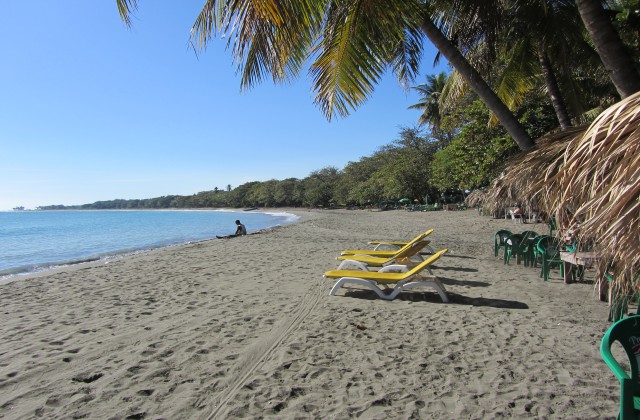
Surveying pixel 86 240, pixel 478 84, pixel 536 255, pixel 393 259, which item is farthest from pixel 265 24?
pixel 86 240

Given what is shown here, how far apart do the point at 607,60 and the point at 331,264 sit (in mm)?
6822

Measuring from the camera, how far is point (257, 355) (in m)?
3.71

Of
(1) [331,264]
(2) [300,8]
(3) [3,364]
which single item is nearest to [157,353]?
(3) [3,364]

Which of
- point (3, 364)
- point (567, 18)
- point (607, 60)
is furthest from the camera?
point (567, 18)

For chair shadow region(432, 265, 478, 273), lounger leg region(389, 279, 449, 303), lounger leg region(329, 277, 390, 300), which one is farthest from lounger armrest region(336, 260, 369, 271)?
chair shadow region(432, 265, 478, 273)

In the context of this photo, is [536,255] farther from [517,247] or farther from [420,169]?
[420,169]

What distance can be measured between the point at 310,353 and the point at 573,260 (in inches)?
163

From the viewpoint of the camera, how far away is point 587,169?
75.4 inches

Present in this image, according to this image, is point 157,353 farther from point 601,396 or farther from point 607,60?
point 607,60

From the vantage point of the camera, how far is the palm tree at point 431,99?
35.4 meters

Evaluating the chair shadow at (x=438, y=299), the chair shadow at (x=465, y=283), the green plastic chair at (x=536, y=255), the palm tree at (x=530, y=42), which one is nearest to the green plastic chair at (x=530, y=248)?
the green plastic chair at (x=536, y=255)

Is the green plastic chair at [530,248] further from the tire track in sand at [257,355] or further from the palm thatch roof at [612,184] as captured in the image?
the palm thatch roof at [612,184]

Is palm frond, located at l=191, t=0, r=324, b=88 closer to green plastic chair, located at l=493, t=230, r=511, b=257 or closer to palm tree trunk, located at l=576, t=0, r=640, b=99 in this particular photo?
palm tree trunk, located at l=576, t=0, r=640, b=99

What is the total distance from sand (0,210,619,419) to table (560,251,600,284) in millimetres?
226
